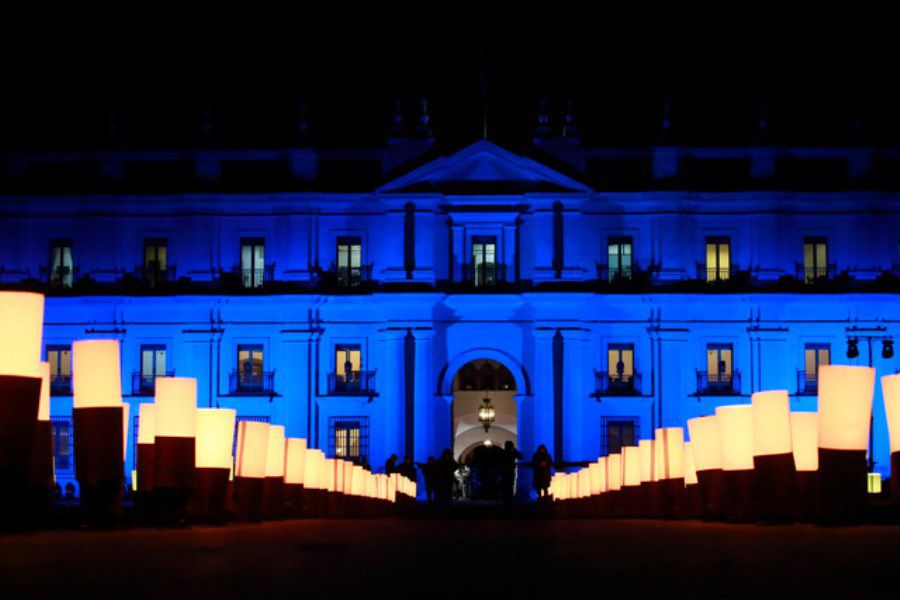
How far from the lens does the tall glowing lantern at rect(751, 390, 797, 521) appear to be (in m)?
13.4

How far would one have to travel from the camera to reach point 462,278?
54781mm

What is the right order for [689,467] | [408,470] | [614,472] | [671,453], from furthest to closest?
[408,470], [614,472], [671,453], [689,467]

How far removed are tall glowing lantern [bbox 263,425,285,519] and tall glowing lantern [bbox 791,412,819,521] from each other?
22.2ft

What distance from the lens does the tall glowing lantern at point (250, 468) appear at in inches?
674

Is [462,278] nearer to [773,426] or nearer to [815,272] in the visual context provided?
[815,272]

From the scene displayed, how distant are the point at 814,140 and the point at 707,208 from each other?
16.6ft

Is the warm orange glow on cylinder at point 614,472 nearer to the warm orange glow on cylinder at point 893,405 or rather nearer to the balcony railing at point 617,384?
the warm orange glow on cylinder at point 893,405

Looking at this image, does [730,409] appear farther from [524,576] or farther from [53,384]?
[53,384]

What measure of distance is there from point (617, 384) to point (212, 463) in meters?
41.1

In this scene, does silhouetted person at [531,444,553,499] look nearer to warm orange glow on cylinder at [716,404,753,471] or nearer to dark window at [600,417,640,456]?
dark window at [600,417,640,456]

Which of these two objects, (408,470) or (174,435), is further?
(408,470)

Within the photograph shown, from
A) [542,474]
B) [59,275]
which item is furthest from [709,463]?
[59,275]

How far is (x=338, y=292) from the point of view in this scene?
179 ft

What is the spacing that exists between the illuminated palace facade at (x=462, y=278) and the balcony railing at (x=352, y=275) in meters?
0.08
